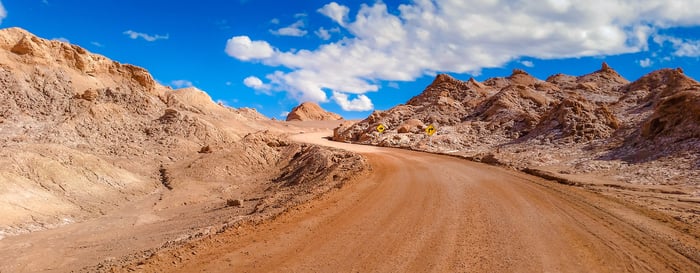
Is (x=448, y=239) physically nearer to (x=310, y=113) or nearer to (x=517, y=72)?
(x=517, y=72)

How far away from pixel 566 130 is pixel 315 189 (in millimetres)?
18041

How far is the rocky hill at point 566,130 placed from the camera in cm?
1742

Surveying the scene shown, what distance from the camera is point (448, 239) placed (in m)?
8.94

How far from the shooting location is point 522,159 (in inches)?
876

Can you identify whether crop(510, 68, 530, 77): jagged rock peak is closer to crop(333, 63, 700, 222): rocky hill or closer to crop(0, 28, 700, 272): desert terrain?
crop(333, 63, 700, 222): rocky hill

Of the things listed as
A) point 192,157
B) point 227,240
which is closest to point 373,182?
point 227,240

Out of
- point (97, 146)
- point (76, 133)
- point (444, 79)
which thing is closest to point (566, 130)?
point (444, 79)

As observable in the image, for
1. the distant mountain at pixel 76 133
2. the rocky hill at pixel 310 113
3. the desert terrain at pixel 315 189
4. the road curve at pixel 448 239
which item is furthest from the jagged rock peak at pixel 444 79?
the rocky hill at pixel 310 113

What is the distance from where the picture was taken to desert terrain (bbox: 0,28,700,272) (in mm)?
8461

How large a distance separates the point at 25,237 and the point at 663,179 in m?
19.8

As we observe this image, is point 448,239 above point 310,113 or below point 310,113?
below

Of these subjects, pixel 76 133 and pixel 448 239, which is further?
pixel 76 133

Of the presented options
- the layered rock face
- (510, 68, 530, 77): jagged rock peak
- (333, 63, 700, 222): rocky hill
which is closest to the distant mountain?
(333, 63, 700, 222): rocky hill

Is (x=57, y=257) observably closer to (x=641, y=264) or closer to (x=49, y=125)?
(x=641, y=264)
